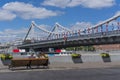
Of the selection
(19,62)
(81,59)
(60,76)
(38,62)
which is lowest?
(60,76)

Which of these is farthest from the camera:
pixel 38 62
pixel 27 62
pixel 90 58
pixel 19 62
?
pixel 90 58

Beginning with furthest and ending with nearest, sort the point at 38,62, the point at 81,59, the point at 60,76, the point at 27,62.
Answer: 1. the point at 81,59
2. the point at 38,62
3. the point at 27,62
4. the point at 60,76

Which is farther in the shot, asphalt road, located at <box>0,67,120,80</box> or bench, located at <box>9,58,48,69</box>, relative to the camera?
bench, located at <box>9,58,48,69</box>

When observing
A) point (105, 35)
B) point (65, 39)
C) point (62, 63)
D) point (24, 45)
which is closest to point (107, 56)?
point (62, 63)

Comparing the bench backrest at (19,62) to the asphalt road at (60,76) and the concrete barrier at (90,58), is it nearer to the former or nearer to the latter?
the asphalt road at (60,76)

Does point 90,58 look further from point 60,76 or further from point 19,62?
point 60,76

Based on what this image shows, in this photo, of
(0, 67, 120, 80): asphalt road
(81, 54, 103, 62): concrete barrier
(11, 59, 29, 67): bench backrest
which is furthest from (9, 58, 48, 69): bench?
(81, 54, 103, 62): concrete barrier

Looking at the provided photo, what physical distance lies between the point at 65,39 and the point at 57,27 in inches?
2216

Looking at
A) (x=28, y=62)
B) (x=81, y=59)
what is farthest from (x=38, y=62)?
(x=81, y=59)

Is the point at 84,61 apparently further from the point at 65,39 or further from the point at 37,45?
the point at 37,45

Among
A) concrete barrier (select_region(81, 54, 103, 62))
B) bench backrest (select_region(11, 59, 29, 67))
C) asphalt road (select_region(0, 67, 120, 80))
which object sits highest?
bench backrest (select_region(11, 59, 29, 67))

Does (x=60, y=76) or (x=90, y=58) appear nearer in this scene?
(x=60, y=76)

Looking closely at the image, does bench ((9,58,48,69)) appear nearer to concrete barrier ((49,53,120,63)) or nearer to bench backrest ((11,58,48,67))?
bench backrest ((11,58,48,67))

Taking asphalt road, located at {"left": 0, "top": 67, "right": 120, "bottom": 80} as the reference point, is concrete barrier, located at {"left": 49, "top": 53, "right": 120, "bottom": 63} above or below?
above
